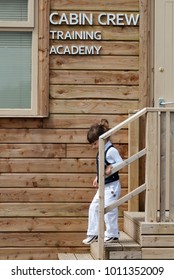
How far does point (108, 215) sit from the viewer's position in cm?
916

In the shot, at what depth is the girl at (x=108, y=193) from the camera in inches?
359

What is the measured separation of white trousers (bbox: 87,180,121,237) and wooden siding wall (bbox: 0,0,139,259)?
2.27 ft

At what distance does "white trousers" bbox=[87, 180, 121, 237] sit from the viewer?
30.0ft

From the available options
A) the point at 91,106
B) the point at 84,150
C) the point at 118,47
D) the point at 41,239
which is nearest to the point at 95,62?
the point at 118,47

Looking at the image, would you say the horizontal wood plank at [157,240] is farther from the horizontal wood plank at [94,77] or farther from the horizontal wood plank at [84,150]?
the horizontal wood plank at [94,77]

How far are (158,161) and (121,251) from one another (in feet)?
3.42

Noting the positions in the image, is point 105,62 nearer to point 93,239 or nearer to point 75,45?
point 75,45

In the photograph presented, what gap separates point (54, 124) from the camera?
399 inches

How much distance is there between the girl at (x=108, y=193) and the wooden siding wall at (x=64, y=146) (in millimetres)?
615

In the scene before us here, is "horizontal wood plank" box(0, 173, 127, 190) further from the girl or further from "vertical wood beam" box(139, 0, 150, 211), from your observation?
"vertical wood beam" box(139, 0, 150, 211)

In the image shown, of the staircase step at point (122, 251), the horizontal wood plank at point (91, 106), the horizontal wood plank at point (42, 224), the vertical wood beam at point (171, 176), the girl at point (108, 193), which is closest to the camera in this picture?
the staircase step at point (122, 251)

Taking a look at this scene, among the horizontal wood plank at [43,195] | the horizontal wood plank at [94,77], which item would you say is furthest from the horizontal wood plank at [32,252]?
the horizontal wood plank at [94,77]

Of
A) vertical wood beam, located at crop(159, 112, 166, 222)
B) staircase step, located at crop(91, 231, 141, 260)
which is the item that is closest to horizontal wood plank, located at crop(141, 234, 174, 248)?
staircase step, located at crop(91, 231, 141, 260)

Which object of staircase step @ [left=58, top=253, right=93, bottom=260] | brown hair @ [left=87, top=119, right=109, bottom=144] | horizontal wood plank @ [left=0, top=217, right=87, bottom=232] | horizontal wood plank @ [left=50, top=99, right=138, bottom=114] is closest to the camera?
brown hair @ [left=87, top=119, right=109, bottom=144]
